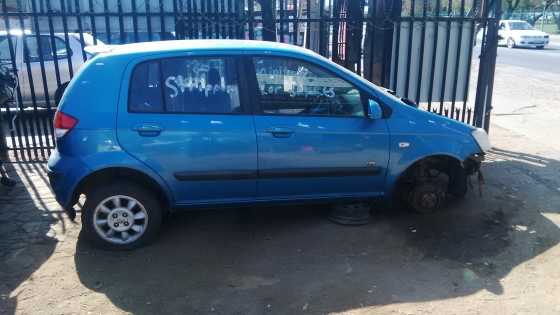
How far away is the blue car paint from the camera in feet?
13.2

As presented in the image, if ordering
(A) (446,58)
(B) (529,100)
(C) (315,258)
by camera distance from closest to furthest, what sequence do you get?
1. (C) (315,258)
2. (A) (446,58)
3. (B) (529,100)

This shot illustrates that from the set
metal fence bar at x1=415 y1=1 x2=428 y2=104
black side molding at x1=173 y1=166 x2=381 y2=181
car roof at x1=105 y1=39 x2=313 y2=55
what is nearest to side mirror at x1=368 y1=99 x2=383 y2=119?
black side molding at x1=173 y1=166 x2=381 y2=181

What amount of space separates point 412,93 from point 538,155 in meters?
1.94

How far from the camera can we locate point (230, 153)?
4172 millimetres

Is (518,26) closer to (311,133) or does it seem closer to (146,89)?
(311,133)

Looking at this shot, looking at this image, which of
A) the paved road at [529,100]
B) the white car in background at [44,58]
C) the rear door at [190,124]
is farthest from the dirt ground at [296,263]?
the white car in background at [44,58]

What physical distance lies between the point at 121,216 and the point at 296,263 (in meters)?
1.51

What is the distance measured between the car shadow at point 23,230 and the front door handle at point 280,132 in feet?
7.03

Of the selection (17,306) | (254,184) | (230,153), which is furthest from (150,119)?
(17,306)

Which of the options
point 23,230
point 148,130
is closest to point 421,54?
point 148,130

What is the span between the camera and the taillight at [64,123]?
4.01 meters

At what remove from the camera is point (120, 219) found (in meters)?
4.18

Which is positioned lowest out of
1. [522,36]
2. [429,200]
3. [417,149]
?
[429,200]

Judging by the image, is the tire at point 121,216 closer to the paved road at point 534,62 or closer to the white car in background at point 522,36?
the paved road at point 534,62
